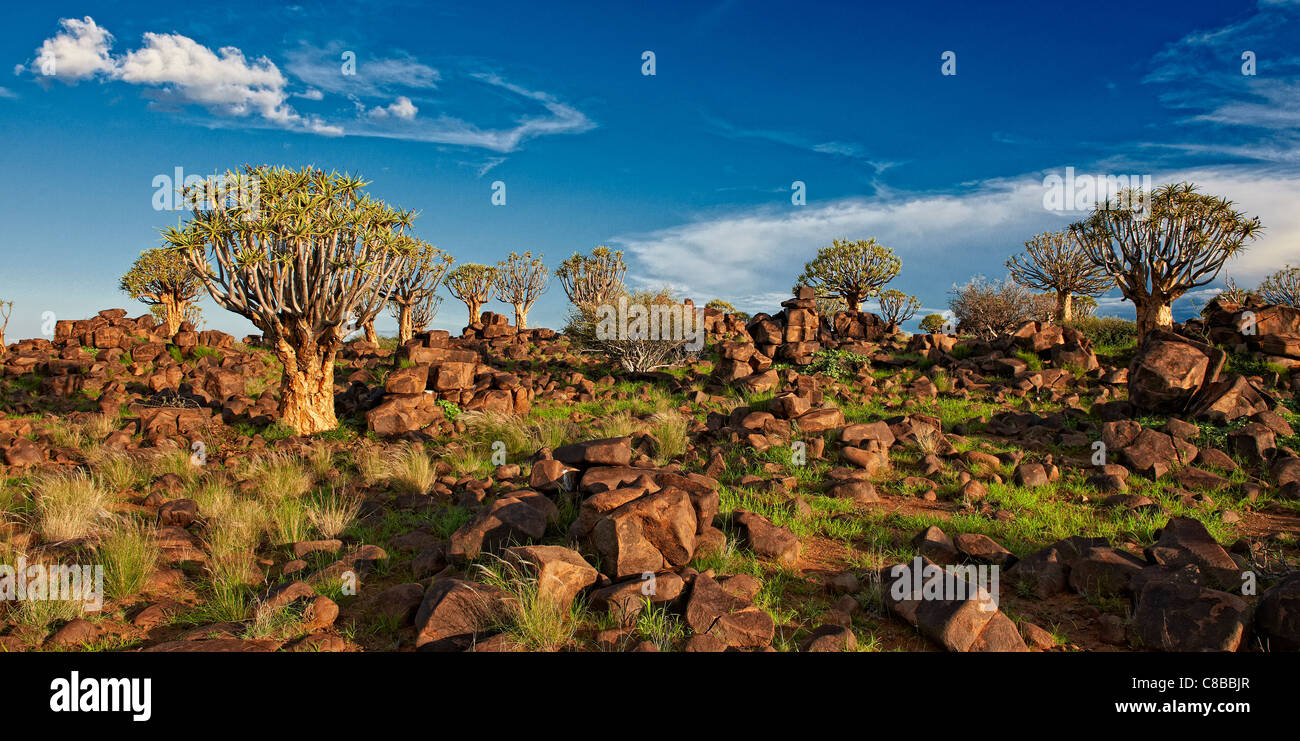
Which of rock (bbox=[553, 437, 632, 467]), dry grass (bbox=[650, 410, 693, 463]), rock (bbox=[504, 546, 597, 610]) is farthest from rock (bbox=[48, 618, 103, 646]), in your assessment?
dry grass (bbox=[650, 410, 693, 463])

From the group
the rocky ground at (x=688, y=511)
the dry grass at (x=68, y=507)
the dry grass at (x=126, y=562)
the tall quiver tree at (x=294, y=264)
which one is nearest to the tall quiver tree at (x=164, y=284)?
the rocky ground at (x=688, y=511)

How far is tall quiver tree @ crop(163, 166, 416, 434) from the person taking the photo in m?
13.5

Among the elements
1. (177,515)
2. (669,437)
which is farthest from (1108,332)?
(177,515)

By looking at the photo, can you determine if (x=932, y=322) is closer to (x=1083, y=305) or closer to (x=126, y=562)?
(x=1083, y=305)

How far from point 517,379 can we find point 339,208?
5685mm

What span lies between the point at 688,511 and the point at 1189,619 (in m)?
3.64

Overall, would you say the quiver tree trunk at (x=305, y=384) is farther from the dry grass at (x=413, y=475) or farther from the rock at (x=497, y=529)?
the rock at (x=497, y=529)

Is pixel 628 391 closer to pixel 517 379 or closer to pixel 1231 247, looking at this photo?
pixel 517 379

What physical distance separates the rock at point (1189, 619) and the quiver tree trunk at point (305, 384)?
Answer: 13623 mm

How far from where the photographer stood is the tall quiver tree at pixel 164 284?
117 feet

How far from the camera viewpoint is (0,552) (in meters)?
6.25

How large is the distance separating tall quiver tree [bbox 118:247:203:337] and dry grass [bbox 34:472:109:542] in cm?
3066

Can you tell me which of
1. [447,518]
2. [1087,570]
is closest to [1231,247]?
[1087,570]

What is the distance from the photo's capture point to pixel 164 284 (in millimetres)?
36688
